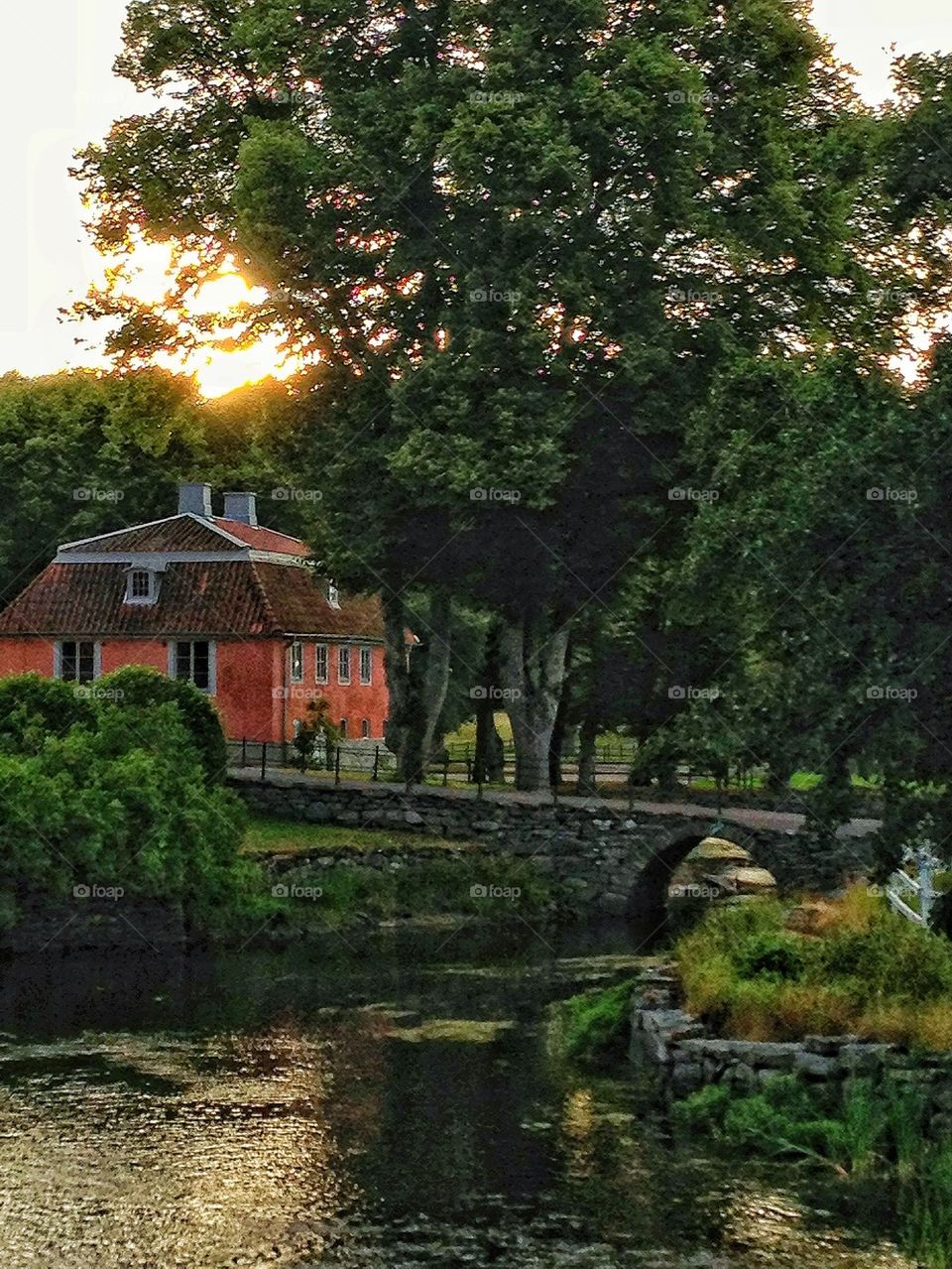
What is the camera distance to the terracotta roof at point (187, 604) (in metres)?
62.4

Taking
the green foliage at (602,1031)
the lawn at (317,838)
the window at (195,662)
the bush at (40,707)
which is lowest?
the green foliage at (602,1031)

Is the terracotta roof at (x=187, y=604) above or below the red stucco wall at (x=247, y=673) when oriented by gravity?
above

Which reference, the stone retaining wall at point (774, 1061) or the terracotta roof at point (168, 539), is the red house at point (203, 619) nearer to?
the terracotta roof at point (168, 539)

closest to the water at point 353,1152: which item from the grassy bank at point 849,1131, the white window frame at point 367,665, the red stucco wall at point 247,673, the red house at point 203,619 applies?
the grassy bank at point 849,1131

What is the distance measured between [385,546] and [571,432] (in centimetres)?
580

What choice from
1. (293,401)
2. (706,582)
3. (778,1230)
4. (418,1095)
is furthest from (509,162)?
(778,1230)

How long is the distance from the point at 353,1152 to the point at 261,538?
150 ft

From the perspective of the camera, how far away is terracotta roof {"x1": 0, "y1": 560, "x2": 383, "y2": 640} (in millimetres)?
→ 62406

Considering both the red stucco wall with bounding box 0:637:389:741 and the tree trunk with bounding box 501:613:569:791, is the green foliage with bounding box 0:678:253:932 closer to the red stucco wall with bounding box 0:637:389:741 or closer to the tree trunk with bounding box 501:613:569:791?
the tree trunk with bounding box 501:613:569:791

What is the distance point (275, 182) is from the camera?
160 ft

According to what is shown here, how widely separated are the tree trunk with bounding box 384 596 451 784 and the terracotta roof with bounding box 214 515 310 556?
27.9 ft

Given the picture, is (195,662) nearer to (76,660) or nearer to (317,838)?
(76,660)

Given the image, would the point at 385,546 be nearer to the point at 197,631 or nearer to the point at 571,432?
the point at 571,432

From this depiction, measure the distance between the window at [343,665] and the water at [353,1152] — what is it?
110 feet
